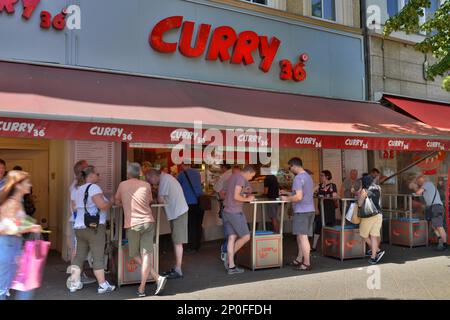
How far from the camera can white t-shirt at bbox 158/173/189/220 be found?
6379mm

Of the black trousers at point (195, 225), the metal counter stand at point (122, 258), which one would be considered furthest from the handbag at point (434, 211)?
the metal counter stand at point (122, 258)

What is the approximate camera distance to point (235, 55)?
8891mm

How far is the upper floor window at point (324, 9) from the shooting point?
10.7 meters

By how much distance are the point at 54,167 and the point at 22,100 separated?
9.45 feet

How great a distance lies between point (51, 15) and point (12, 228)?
4.17 m

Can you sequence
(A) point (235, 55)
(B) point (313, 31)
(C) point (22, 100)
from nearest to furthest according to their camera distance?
(C) point (22, 100), (A) point (235, 55), (B) point (313, 31)

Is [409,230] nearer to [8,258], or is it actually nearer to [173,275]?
[173,275]

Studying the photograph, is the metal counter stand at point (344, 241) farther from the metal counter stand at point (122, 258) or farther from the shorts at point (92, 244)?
the shorts at point (92, 244)

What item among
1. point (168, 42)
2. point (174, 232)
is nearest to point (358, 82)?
point (168, 42)

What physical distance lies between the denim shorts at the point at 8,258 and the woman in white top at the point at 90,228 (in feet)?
4.07

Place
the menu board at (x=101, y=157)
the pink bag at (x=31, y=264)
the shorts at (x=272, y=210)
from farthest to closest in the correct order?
the shorts at (x=272, y=210) < the menu board at (x=101, y=157) < the pink bag at (x=31, y=264)

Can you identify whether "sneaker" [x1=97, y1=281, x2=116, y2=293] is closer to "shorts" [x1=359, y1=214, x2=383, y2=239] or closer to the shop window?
"shorts" [x1=359, y1=214, x2=383, y2=239]

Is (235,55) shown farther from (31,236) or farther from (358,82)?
(31,236)

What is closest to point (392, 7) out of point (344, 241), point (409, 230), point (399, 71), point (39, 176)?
point (399, 71)
